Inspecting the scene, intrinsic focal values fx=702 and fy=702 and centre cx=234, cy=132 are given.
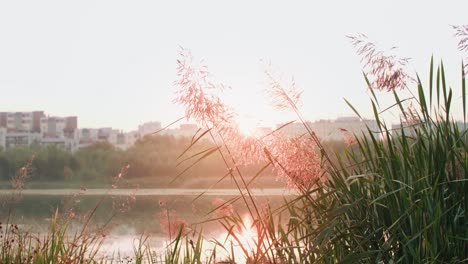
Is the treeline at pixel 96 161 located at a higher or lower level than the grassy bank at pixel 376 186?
lower

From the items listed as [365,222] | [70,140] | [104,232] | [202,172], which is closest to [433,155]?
[365,222]

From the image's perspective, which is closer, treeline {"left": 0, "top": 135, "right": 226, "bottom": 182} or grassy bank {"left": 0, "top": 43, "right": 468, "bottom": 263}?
grassy bank {"left": 0, "top": 43, "right": 468, "bottom": 263}

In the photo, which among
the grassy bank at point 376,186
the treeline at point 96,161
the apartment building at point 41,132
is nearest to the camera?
the grassy bank at point 376,186

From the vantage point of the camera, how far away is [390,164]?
296cm

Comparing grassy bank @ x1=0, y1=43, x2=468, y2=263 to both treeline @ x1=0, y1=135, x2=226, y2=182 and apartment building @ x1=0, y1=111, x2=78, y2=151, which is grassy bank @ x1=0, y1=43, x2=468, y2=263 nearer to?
treeline @ x1=0, y1=135, x2=226, y2=182

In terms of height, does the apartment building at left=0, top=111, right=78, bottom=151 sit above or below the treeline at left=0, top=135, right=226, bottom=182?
above

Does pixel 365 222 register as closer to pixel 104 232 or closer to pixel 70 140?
pixel 104 232

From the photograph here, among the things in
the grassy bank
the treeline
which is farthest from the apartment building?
the grassy bank

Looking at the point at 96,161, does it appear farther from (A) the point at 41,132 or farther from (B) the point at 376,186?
(B) the point at 376,186

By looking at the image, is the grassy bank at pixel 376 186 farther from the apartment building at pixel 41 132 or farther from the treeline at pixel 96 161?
the apartment building at pixel 41 132

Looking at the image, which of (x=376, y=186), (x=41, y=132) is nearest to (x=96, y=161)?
(x=41, y=132)

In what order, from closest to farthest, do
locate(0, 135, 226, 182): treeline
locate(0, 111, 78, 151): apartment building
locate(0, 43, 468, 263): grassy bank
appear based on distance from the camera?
1. locate(0, 43, 468, 263): grassy bank
2. locate(0, 135, 226, 182): treeline
3. locate(0, 111, 78, 151): apartment building

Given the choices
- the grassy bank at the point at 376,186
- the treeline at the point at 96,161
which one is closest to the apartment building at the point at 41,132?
the treeline at the point at 96,161

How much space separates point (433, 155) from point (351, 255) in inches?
22.2
